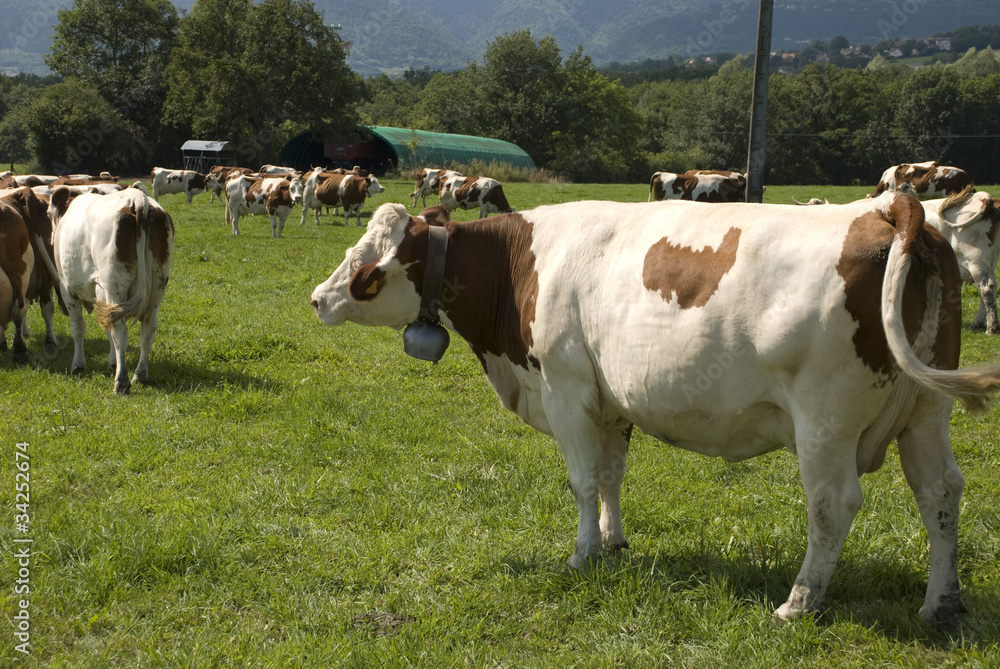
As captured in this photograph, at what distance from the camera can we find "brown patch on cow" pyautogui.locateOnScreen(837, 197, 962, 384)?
3.07 metres

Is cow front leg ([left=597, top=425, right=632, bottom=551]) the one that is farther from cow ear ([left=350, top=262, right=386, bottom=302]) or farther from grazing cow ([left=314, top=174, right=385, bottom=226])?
grazing cow ([left=314, top=174, right=385, bottom=226])

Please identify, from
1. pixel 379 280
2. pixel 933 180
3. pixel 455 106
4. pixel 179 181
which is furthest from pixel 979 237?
pixel 455 106

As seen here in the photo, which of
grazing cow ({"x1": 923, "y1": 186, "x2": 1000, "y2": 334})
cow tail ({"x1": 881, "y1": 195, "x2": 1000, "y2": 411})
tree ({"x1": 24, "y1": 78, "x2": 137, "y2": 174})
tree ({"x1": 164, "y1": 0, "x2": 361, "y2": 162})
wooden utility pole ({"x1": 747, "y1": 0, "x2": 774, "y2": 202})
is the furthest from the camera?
tree ({"x1": 164, "y1": 0, "x2": 361, "y2": 162})

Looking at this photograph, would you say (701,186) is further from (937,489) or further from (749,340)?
(749,340)

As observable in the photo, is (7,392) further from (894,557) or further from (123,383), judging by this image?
(894,557)

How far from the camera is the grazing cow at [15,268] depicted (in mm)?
8039

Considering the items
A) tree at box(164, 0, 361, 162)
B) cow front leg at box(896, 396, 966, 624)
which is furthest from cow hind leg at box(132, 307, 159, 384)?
tree at box(164, 0, 361, 162)

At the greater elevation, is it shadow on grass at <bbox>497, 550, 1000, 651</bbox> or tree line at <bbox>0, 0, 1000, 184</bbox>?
tree line at <bbox>0, 0, 1000, 184</bbox>

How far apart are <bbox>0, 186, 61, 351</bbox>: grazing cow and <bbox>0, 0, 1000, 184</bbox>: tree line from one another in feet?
160

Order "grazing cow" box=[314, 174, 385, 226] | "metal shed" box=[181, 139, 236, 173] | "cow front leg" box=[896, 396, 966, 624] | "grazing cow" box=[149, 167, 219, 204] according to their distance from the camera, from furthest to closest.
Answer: "metal shed" box=[181, 139, 236, 173] < "grazing cow" box=[149, 167, 219, 204] < "grazing cow" box=[314, 174, 385, 226] < "cow front leg" box=[896, 396, 966, 624]

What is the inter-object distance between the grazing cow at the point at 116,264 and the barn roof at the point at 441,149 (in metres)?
42.1

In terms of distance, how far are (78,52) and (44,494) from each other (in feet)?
237

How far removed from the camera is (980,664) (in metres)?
3.14

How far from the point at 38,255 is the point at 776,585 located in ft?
28.8
